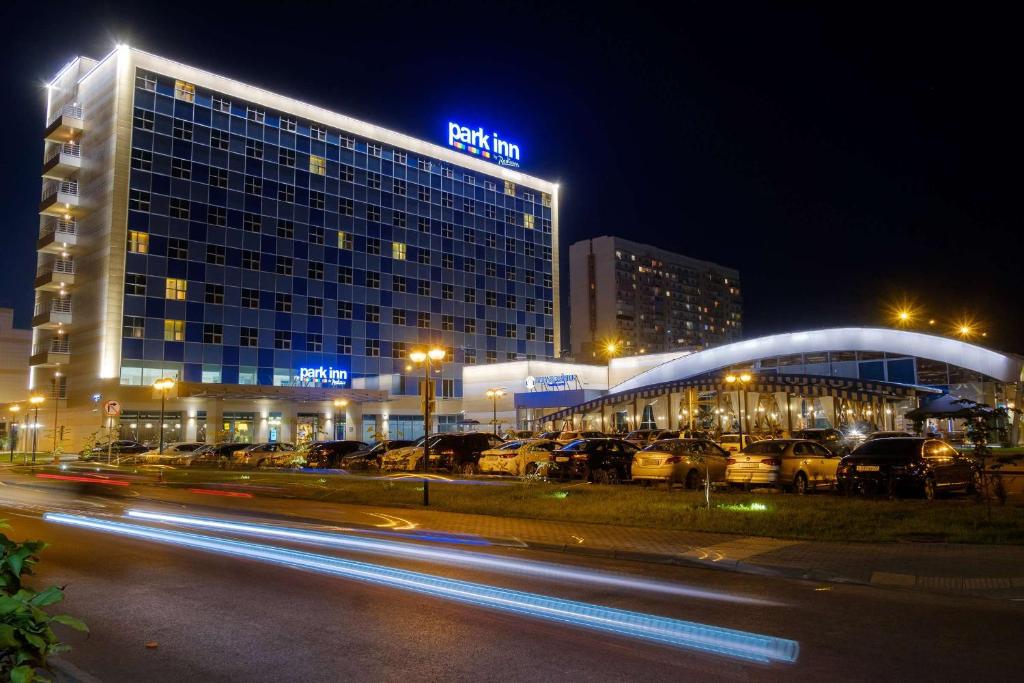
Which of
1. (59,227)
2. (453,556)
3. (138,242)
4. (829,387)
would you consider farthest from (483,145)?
(453,556)

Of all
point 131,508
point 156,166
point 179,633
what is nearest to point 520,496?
point 131,508

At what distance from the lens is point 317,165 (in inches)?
2810

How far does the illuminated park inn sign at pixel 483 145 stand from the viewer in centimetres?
8188

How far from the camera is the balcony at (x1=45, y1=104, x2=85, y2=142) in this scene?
61156mm

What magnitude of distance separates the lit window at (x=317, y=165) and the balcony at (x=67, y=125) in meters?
18.5

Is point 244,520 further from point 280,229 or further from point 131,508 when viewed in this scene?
point 280,229

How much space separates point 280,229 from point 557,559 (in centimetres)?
6103

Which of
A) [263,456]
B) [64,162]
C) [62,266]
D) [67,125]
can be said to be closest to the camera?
[263,456]

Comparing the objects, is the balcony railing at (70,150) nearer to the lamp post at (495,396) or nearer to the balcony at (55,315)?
the balcony at (55,315)

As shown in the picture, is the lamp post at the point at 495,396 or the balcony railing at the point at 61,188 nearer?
the lamp post at the point at 495,396

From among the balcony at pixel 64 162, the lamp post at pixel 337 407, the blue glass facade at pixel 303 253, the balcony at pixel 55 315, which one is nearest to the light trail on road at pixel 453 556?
the lamp post at pixel 337 407

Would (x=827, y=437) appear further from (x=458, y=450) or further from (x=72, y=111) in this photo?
(x=72, y=111)

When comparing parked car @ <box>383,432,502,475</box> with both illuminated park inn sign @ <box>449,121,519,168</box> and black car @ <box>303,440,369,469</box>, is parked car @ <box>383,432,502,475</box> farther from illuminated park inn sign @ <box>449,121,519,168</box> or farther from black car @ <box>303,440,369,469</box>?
illuminated park inn sign @ <box>449,121,519,168</box>

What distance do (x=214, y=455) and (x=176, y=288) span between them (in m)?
21.4
